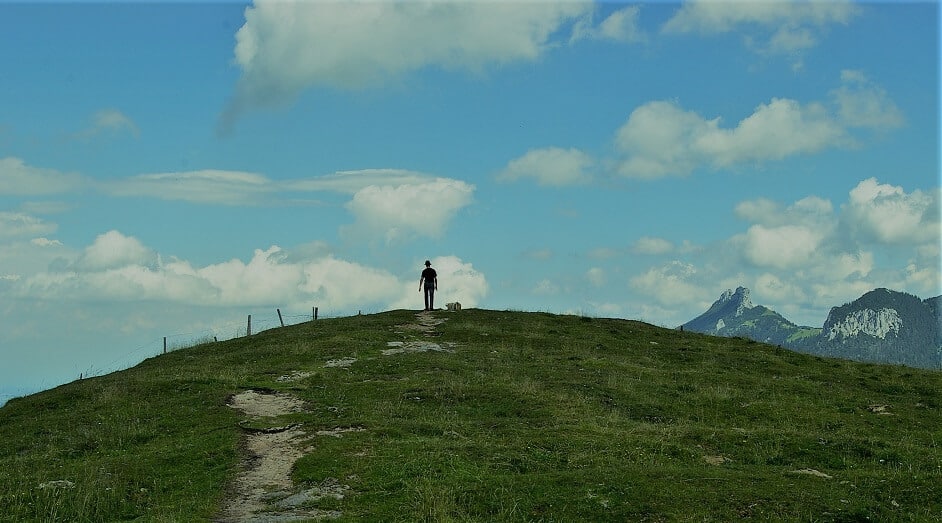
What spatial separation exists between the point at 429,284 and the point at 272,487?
155 feet

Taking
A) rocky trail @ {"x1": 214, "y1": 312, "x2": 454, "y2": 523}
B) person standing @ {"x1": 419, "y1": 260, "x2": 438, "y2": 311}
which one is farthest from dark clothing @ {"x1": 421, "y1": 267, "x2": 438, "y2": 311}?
rocky trail @ {"x1": 214, "y1": 312, "x2": 454, "y2": 523}

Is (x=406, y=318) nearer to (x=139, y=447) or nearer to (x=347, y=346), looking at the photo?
(x=347, y=346)

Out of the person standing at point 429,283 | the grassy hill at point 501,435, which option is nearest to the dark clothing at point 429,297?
the person standing at point 429,283

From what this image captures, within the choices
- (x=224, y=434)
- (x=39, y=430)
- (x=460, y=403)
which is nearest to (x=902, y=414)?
(x=460, y=403)

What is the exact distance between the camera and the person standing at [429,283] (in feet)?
227

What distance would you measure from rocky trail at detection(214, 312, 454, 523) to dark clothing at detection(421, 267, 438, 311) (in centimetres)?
3205

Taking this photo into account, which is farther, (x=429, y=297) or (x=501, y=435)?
(x=429, y=297)

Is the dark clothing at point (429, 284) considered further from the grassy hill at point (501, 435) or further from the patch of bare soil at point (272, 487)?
the patch of bare soil at point (272, 487)

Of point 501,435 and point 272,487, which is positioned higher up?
point 501,435

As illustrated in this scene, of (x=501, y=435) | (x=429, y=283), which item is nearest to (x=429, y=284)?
(x=429, y=283)

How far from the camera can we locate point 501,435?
95.9ft

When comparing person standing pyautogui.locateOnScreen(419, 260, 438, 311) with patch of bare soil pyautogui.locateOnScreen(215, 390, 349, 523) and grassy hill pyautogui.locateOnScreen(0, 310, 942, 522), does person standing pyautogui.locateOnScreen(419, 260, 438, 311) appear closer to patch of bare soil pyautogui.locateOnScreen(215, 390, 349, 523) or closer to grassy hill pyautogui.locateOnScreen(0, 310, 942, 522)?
grassy hill pyautogui.locateOnScreen(0, 310, 942, 522)

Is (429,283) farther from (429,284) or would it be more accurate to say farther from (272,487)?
(272,487)

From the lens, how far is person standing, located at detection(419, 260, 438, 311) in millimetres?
69312
